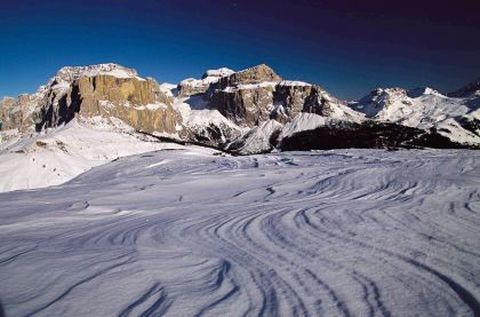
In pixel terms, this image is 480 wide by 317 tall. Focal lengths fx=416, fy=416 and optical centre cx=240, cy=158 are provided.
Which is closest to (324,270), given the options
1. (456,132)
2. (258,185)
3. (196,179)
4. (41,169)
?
(258,185)

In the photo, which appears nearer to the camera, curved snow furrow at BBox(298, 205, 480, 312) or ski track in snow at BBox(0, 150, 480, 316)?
curved snow furrow at BBox(298, 205, 480, 312)

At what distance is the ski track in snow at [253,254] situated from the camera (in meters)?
3.92

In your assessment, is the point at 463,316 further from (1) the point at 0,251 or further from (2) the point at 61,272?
(1) the point at 0,251

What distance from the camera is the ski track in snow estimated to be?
3.92 meters

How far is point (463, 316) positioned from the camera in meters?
3.47

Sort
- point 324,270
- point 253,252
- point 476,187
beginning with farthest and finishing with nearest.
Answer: point 476,187 → point 253,252 → point 324,270

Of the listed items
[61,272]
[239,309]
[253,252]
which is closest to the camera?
[239,309]

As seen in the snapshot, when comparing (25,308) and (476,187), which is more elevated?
(476,187)

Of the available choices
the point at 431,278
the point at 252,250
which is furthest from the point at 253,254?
the point at 431,278

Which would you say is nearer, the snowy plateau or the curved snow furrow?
the curved snow furrow

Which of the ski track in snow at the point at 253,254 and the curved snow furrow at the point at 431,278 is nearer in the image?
the curved snow furrow at the point at 431,278

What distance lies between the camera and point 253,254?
5445 mm

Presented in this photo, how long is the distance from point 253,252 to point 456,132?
207 m

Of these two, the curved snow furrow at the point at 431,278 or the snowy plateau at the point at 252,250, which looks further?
the snowy plateau at the point at 252,250
